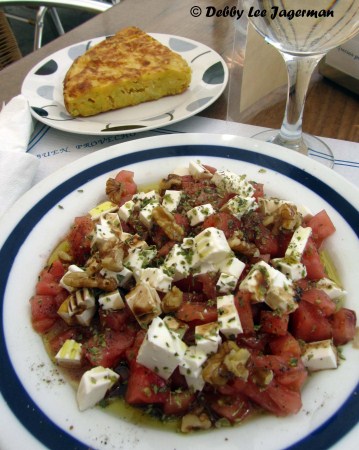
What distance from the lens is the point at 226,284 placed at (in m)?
1.03

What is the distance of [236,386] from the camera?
2.93 ft

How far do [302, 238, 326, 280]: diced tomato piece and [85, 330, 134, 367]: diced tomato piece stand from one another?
0.47m

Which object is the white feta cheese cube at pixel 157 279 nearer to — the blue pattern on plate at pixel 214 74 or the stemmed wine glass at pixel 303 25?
the stemmed wine glass at pixel 303 25

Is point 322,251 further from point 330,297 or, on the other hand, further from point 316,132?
point 316,132

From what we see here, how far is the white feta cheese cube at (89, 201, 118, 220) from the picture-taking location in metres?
1.27

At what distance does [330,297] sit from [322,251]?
18 cm

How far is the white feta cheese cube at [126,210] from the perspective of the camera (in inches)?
49.1

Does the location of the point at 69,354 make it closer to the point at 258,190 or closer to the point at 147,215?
the point at 147,215

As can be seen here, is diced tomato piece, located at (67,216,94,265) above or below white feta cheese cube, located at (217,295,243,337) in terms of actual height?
below

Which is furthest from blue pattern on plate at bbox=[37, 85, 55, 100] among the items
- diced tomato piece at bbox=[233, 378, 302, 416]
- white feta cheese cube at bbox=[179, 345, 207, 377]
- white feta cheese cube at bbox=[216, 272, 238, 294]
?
diced tomato piece at bbox=[233, 378, 302, 416]

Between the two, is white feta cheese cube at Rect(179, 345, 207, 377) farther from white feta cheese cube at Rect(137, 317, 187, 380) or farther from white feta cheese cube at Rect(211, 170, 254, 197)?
white feta cheese cube at Rect(211, 170, 254, 197)

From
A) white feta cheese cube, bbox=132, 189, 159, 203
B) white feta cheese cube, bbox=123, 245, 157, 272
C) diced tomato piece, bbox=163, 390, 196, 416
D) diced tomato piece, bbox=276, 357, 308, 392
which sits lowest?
diced tomato piece, bbox=163, 390, 196, 416

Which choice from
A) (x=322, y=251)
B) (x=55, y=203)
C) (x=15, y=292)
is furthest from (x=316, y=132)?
(x=15, y=292)

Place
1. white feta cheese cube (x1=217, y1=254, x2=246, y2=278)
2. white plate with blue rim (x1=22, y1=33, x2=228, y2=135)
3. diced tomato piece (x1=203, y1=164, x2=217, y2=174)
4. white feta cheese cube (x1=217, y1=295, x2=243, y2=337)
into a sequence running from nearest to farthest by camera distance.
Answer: white feta cheese cube (x1=217, y1=295, x2=243, y2=337), white feta cheese cube (x1=217, y1=254, x2=246, y2=278), diced tomato piece (x1=203, y1=164, x2=217, y2=174), white plate with blue rim (x1=22, y1=33, x2=228, y2=135)
